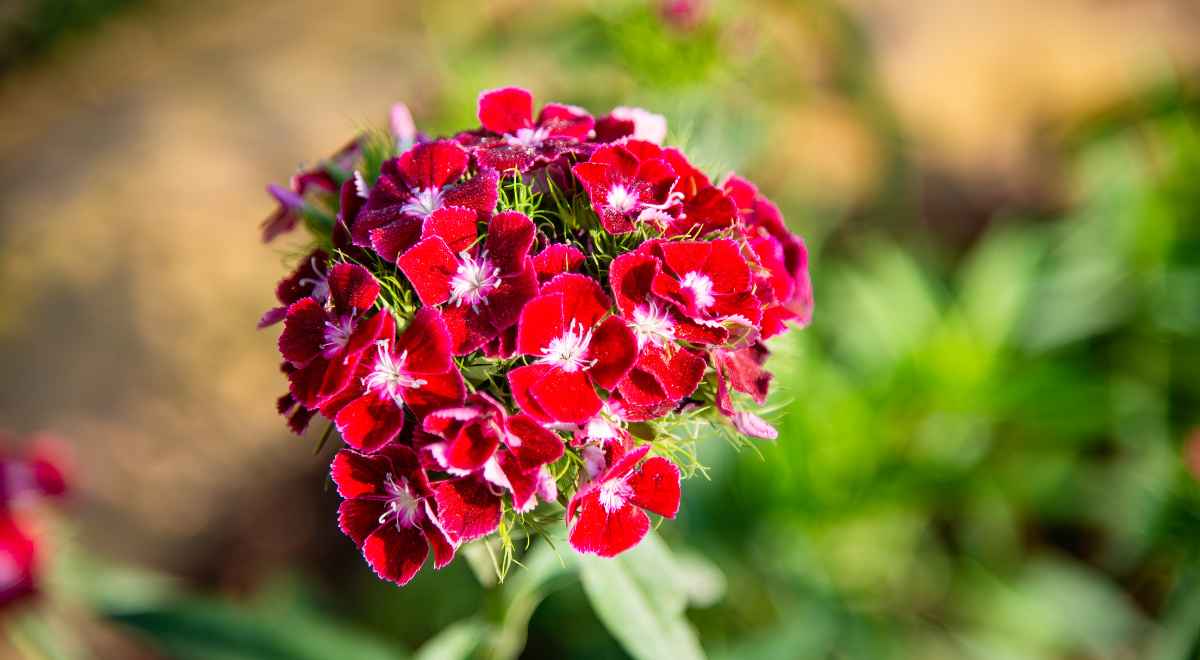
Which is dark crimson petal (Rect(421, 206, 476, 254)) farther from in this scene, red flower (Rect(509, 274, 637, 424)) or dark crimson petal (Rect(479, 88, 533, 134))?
dark crimson petal (Rect(479, 88, 533, 134))

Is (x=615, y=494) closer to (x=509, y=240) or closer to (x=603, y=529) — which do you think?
(x=603, y=529)

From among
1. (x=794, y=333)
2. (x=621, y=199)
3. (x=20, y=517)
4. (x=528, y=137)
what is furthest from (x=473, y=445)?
(x=20, y=517)

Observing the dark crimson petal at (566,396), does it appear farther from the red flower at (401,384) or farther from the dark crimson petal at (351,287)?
the dark crimson petal at (351,287)

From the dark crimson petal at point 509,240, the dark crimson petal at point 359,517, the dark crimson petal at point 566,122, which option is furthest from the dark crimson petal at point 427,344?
the dark crimson petal at point 566,122

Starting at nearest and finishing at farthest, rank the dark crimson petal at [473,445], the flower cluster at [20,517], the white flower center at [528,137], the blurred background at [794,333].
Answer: the dark crimson petal at [473,445] → the white flower center at [528,137] → the flower cluster at [20,517] → the blurred background at [794,333]

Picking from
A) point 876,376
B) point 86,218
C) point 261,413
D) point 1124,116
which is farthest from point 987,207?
point 86,218
